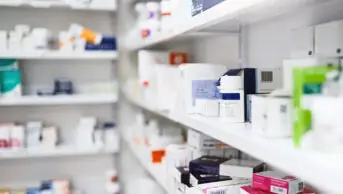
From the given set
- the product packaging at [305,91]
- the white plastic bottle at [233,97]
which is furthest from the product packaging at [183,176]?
the product packaging at [305,91]

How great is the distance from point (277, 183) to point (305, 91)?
1.34 ft

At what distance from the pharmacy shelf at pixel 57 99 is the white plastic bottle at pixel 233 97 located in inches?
60.2

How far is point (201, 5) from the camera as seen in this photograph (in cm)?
113

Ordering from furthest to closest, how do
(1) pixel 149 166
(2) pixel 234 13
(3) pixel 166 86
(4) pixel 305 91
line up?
(1) pixel 149 166 < (3) pixel 166 86 < (2) pixel 234 13 < (4) pixel 305 91

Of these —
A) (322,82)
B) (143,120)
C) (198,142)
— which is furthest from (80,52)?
(322,82)

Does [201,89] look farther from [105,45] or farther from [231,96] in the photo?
[105,45]

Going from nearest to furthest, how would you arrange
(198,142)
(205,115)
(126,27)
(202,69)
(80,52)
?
(205,115), (202,69), (198,142), (80,52), (126,27)

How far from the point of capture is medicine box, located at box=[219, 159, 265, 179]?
1151 millimetres

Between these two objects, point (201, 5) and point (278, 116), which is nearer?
point (278, 116)

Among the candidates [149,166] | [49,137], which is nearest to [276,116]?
[149,166]

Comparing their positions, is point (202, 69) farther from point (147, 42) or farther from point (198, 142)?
point (147, 42)

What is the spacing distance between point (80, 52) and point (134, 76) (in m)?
0.40

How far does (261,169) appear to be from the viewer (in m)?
1.20

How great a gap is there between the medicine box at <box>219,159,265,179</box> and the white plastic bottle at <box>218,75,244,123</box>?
25 centimetres
